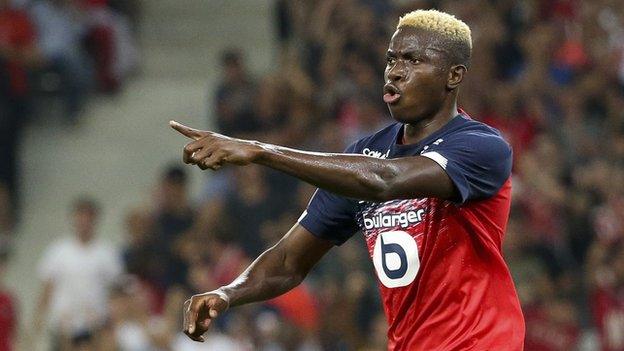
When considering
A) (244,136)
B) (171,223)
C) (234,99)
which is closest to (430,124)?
(171,223)

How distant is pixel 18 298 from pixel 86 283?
151 centimetres

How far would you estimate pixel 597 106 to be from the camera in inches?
430

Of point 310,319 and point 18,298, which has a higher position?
point 310,319

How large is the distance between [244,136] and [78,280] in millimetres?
2001

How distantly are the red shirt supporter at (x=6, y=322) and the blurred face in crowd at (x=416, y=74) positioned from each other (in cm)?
632

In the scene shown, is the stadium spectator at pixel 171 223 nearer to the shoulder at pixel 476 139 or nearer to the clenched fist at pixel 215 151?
the shoulder at pixel 476 139

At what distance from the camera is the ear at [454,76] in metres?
4.80

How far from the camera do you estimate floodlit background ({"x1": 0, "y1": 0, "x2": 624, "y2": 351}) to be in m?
9.83

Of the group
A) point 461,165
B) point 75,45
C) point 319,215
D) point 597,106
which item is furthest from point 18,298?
point 461,165

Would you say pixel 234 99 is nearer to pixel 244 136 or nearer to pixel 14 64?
pixel 244 136

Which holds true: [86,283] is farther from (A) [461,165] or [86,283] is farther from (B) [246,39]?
(A) [461,165]

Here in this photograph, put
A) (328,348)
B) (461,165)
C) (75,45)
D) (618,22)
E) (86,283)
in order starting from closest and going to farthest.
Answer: (461,165), (328,348), (86,283), (618,22), (75,45)

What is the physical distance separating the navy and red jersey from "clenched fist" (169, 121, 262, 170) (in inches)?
33.9

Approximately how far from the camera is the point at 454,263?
188 inches
